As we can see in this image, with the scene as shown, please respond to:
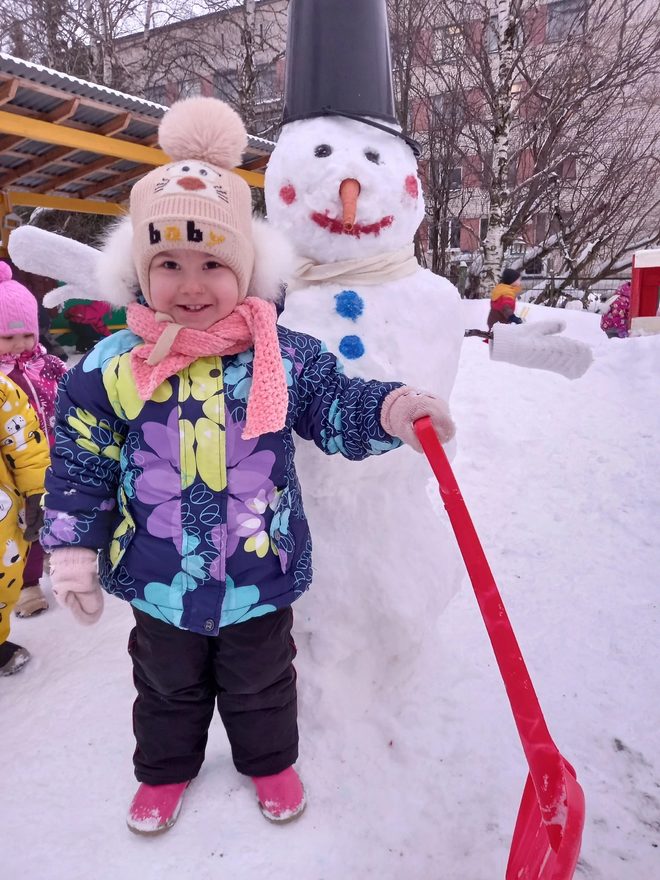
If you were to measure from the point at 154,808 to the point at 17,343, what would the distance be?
1890mm

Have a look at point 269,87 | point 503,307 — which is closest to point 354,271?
point 503,307

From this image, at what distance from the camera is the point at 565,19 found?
10211 mm

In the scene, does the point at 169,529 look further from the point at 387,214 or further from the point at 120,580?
the point at 387,214

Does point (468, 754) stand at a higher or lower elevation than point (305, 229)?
lower

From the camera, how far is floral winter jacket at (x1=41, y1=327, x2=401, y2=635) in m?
1.30

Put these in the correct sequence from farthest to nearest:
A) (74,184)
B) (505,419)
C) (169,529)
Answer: (74,184) → (505,419) → (169,529)

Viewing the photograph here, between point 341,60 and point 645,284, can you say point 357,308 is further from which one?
point 645,284

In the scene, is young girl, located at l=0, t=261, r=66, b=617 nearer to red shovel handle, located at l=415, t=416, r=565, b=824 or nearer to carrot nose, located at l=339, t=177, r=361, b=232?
carrot nose, located at l=339, t=177, r=361, b=232

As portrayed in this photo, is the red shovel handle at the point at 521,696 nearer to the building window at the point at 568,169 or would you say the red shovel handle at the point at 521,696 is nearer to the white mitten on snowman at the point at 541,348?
the white mitten on snowman at the point at 541,348

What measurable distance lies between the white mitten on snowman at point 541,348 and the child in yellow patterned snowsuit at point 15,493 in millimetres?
1656

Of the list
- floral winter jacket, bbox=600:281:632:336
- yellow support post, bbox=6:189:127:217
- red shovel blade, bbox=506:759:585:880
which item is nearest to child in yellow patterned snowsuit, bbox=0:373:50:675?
red shovel blade, bbox=506:759:585:880

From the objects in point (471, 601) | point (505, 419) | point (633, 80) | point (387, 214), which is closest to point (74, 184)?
point (505, 419)

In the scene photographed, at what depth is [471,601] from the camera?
2414 millimetres

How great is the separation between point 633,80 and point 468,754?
10626mm
